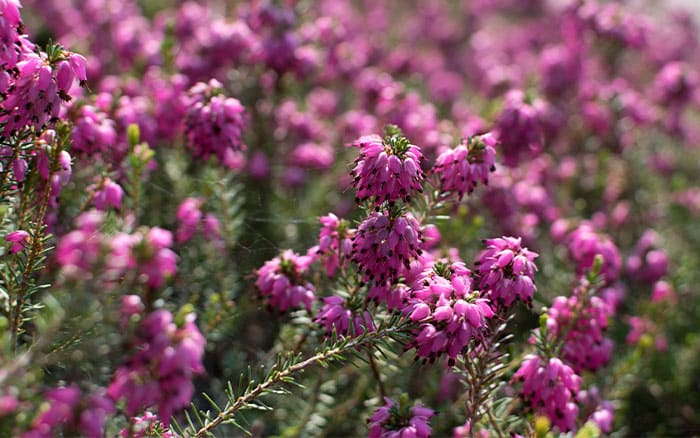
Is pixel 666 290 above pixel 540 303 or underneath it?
above

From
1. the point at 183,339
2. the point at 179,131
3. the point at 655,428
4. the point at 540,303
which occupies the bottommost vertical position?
the point at 655,428

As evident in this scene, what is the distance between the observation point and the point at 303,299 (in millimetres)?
3115

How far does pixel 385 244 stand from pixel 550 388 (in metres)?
1.08

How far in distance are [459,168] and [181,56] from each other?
3734 millimetres

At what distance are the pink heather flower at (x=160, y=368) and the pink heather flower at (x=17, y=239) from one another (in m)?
1.01

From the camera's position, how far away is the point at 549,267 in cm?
557

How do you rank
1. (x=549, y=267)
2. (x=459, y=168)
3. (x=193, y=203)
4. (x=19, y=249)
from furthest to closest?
(x=549, y=267)
(x=193, y=203)
(x=459, y=168)
(x=19, y=249)

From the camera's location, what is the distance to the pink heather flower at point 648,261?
553 centimetres

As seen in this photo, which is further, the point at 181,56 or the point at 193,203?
the point at 181,56

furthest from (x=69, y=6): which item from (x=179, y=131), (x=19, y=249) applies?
(x=19, y=249)

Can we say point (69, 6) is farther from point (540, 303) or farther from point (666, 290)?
point (666, 290)

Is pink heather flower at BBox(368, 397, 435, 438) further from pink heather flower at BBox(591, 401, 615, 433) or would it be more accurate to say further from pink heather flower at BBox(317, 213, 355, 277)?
pink heather flower at BBox(591, 401, 615, 433)

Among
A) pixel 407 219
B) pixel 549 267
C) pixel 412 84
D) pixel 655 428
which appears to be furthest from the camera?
pixel 412 84

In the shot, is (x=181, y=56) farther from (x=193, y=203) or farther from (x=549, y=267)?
(x=549, y=267)
